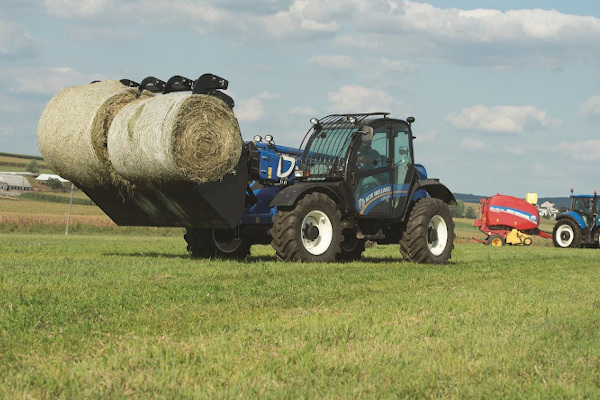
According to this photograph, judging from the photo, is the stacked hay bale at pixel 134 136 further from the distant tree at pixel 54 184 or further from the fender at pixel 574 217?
the distant tree at pixel 54 184

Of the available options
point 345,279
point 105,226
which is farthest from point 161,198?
point 105,226

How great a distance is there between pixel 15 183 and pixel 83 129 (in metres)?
76.5

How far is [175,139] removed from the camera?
11.1m

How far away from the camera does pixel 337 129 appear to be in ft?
48.0

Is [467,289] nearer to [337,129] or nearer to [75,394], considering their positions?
[337,129]

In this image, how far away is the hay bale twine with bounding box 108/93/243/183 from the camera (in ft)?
36.6

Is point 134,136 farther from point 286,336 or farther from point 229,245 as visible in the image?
point 286,336

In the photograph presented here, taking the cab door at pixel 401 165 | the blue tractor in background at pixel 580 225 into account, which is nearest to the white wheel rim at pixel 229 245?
the cab door at pixel 401 165

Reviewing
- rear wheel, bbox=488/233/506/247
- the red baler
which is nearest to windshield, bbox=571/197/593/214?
the red baler

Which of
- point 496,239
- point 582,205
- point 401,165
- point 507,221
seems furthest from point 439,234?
point 507,221

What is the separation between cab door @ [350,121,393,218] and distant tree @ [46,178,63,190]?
7066 cm

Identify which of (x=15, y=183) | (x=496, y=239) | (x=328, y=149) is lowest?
(x=15, y=183)

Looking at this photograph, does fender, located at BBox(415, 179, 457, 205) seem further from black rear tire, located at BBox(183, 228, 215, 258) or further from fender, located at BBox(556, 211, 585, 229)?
fender, located at BBox(556, 211, 585, 229)

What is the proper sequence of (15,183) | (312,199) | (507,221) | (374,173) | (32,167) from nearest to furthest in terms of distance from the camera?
(312,199), (374,173), (507,221), (15,183), (32,167)
